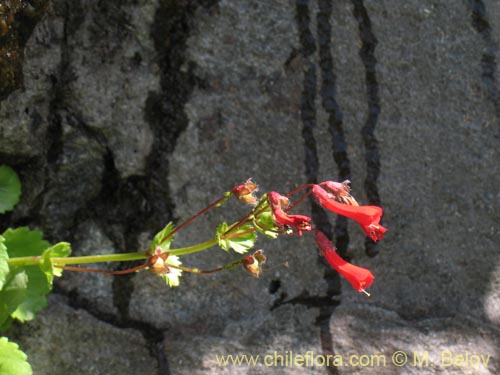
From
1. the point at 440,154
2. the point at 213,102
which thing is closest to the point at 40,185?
the point at 213,102

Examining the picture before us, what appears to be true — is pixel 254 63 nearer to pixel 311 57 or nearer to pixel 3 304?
pixel 311 57

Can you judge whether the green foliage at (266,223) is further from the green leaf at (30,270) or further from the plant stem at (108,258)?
the green leaf at (30,270)

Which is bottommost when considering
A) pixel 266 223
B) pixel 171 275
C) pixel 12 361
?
pixel 12 361

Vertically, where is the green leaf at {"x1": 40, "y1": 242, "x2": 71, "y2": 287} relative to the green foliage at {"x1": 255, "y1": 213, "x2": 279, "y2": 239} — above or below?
below

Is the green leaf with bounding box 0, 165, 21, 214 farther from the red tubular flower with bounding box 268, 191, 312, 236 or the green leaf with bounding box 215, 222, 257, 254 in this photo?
the red tubular flower with bounding box 268, 191, 312, 236

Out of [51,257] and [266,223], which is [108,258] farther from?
[266,223]

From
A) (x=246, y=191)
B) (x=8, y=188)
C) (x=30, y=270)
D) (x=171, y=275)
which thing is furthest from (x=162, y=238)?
(x=8, y=188)

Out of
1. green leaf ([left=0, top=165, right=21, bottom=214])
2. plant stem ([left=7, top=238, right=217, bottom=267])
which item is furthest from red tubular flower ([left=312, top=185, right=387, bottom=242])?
green leaf ([left=0, top=165, right=21, bottom=214])
